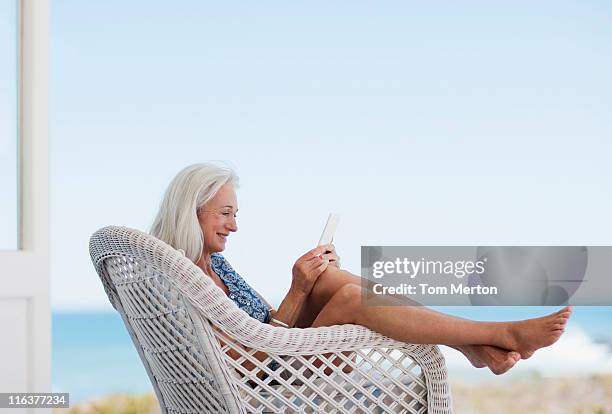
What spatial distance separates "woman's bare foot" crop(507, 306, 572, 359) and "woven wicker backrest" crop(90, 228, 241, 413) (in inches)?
31.8

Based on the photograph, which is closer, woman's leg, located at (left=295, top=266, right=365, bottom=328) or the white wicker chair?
the white wicker chair

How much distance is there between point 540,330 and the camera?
248cm

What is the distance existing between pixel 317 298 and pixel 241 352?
447 mm

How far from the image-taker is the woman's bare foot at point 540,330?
8.13 feet

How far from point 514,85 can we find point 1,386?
618 centimetres

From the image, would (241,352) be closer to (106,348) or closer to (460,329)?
(460,329)

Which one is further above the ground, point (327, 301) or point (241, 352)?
point (327, 301)

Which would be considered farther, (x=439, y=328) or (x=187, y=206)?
(x=187, y=206)

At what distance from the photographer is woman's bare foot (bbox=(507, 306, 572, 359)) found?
2.48 m

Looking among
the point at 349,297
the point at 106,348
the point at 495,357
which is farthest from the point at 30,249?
the point at 106,348

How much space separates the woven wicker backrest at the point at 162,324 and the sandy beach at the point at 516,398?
5.31m
